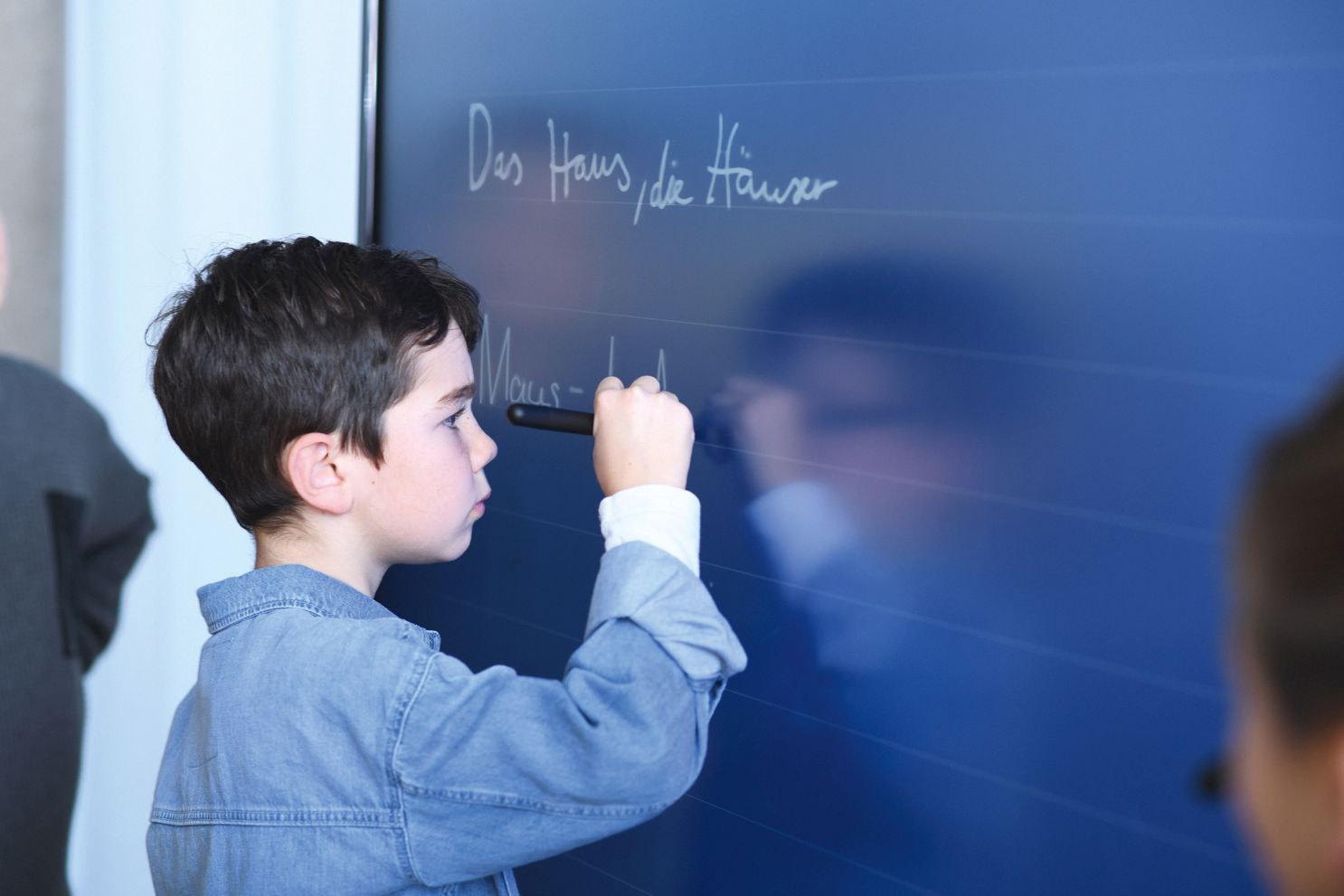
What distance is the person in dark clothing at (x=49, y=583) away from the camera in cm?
144

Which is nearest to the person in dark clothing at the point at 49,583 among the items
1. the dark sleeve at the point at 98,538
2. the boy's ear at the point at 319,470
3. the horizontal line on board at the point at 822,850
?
the dark sleeve at the point at 98,538

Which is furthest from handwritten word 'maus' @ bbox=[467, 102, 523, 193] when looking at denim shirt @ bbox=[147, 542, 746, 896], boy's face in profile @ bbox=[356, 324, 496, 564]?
denim shirt @ bbox=[147, 542, 746, 896]

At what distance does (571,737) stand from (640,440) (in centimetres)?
23

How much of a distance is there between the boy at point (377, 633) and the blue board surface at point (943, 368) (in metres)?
0.17

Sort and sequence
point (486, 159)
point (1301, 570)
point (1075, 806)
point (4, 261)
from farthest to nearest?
1. point (4, 261)
2. point (486, 159)
3. point (1075, 806)
4. point (1301, 570)

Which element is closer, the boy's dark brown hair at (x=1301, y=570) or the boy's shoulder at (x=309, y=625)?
the boy's dark brown hair at (x=1301, y=570)

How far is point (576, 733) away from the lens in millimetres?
697

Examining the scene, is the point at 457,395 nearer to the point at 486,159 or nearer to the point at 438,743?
the point at 438,743

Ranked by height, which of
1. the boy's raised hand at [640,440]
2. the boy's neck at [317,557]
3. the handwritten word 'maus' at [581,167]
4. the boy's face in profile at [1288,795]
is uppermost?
the handwritten word 'maus' at [581,167]

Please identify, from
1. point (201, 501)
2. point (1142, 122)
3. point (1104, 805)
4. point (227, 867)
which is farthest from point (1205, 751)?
point (201, 501)

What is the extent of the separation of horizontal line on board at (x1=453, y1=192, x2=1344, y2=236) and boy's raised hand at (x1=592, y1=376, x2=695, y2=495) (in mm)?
204

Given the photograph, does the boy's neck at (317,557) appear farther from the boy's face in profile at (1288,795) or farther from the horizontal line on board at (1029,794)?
the boy's face in profile at (1288,795)

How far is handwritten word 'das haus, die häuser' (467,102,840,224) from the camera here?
0.97m


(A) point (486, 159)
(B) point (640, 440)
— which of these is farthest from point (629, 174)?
(B) point (640, 440)
